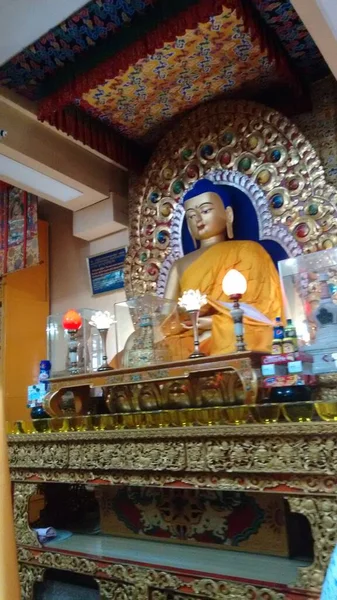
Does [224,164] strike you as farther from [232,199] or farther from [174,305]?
[174,305]

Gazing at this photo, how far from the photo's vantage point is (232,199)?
3.33 meters

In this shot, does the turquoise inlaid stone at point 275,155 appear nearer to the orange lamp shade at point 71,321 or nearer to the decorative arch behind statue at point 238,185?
the decorative arch behind statue at point 238,185

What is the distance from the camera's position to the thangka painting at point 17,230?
4.14 m

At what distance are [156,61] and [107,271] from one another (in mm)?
1689

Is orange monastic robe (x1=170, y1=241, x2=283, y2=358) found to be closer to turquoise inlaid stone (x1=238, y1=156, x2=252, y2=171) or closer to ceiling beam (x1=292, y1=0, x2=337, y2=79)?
turquoise inlaid stone (x1=238, y1=156, x2=252, y2=171)

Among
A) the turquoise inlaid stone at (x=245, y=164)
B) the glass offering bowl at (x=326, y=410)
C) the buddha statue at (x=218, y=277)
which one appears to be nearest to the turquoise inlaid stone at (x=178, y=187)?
the buddha statue at (x=218, y=277)

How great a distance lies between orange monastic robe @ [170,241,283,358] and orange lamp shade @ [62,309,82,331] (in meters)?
0.59

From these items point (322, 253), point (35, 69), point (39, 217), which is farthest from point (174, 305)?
point (39, 217)

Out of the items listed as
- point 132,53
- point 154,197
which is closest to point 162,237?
point 154,197

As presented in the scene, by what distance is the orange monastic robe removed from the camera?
2742mm

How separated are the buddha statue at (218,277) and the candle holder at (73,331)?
582 millimetres

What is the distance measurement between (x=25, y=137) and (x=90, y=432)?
6.30ft

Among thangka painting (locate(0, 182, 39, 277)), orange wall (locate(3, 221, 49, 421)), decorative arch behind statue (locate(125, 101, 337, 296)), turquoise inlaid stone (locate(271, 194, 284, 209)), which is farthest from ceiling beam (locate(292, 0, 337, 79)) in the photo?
orange wall (locate(3, 221, 49, 421))

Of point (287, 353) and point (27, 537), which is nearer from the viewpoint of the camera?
point (287, 353)
